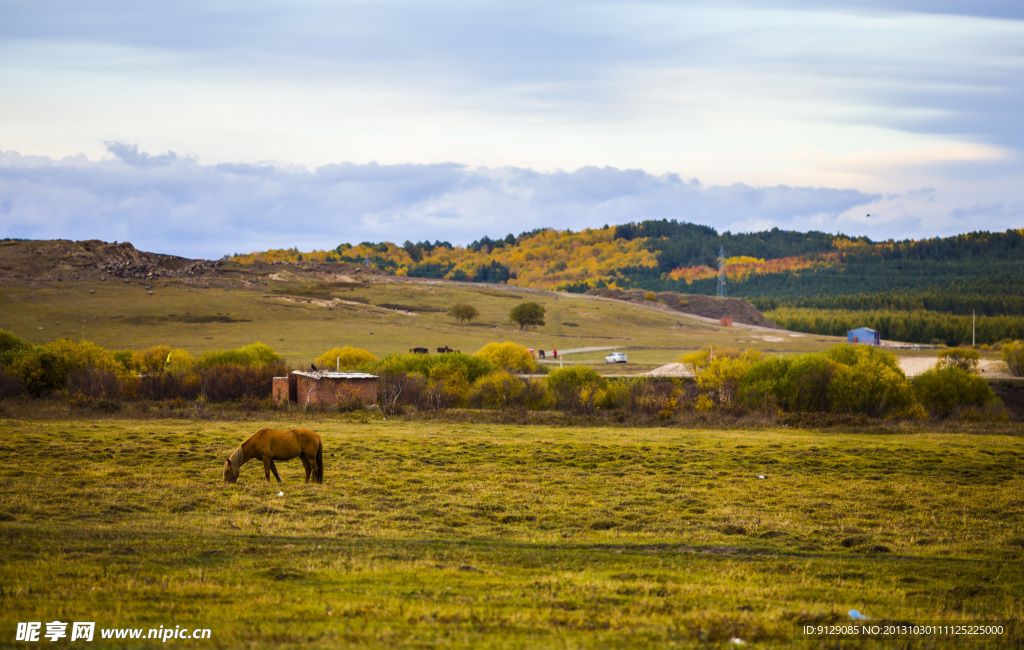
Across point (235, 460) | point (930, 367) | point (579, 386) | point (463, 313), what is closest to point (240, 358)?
point (579, 386)

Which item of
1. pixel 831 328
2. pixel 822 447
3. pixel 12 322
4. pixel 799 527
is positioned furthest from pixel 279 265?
pixel 799 527

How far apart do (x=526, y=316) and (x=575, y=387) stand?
77.4 metres

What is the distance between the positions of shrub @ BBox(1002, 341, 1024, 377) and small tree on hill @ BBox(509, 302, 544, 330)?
6602cm

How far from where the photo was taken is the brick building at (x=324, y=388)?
47719mm

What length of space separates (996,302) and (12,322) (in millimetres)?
193983

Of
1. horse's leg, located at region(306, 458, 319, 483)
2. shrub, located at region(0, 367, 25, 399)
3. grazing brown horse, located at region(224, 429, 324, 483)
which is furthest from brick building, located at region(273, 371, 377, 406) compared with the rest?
grazing brown horse, located at region(224, 429, 324, 483)

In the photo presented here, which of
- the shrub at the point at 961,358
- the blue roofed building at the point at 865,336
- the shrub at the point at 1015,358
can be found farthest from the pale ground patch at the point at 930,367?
the blue roofed building at the point at 865,336

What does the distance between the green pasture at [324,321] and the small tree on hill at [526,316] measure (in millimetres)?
1819

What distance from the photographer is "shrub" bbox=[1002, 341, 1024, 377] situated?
79.1 meters

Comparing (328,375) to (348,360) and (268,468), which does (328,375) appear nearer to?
(348,360)

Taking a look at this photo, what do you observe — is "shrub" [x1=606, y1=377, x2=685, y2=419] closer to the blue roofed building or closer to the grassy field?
the grassy field

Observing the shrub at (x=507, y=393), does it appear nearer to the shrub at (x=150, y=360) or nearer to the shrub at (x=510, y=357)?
the shrub at (x=510, y=357)

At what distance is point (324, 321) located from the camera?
114m

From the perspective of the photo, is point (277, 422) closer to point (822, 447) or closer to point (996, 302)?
point (822, 447)
